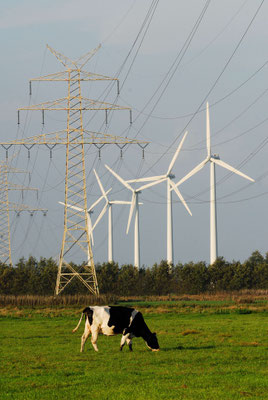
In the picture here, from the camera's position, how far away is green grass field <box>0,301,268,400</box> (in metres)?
17.0

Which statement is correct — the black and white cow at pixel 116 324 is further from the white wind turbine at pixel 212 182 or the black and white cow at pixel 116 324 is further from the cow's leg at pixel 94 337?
the white wind turbine at pixel 212 182

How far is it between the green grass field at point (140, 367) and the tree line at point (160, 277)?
73725 millimetres

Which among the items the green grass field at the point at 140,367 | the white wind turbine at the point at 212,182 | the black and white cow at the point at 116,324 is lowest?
the green grass field at the point at 140,367

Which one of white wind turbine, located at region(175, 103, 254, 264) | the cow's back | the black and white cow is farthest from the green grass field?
white wind turbine, located at region(175, 103, 254, 264)

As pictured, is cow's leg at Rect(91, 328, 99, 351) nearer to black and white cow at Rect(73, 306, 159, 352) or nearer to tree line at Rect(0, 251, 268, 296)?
black and white cow at Rect(73, 306, 159, 352)

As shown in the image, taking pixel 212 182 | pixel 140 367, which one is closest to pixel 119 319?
pixel 140 367

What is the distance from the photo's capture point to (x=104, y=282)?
112m

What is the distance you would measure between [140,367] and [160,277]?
9707 centimetres

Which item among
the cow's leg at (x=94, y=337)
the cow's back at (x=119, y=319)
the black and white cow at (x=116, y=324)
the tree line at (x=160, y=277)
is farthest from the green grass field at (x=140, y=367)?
the tree line at (x=160, y=277)

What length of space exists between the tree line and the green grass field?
73.7 metres

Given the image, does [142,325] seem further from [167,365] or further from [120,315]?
[167,365]

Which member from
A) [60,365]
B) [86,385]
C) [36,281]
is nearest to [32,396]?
[86,385]

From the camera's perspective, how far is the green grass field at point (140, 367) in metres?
17.0

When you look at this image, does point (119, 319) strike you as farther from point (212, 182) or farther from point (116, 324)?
point (212, 182)
